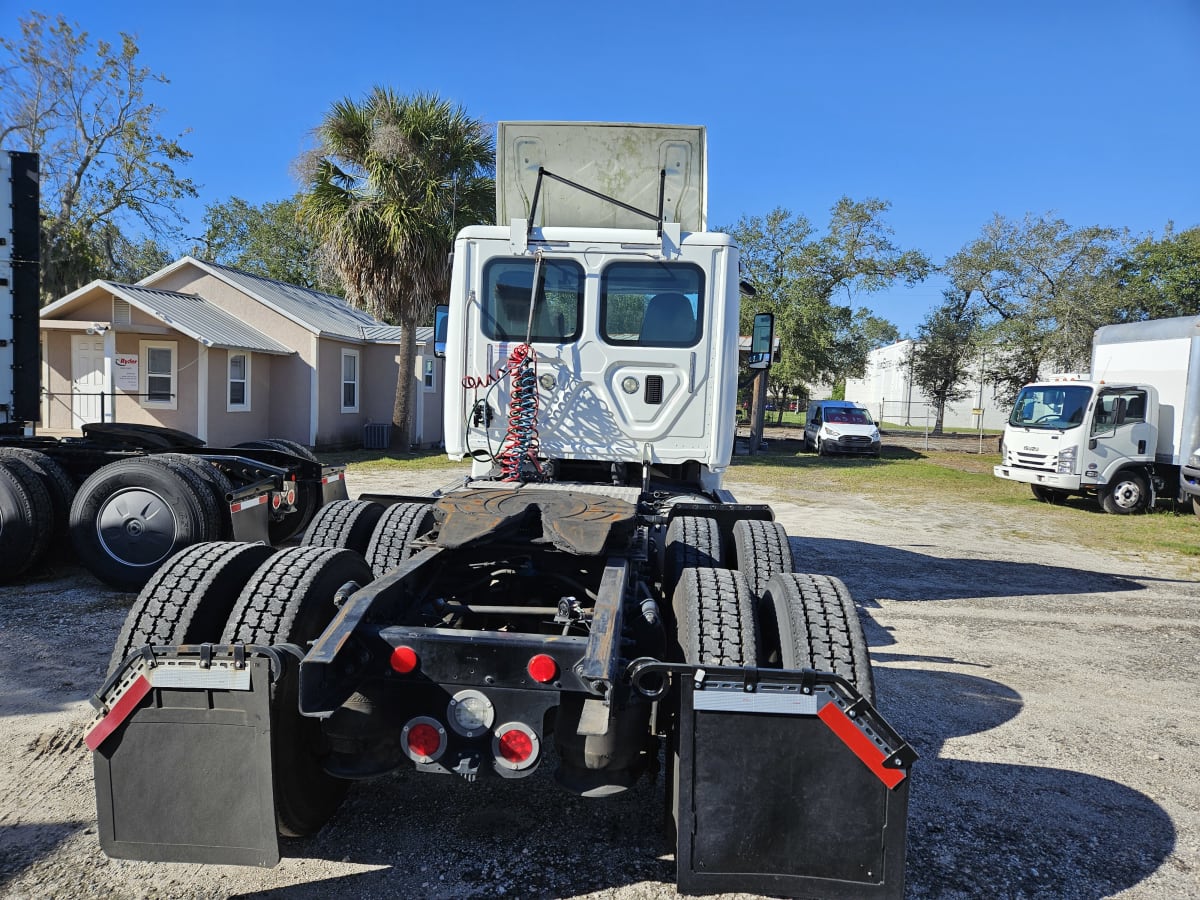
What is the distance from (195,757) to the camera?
2.53m

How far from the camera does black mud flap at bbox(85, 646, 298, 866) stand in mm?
2516

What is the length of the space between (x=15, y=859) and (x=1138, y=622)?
778 centimetres

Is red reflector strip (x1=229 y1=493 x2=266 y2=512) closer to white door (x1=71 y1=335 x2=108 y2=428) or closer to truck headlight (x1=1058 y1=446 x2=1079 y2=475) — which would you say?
truck headlight (x1=1058 y1=446 x2=1079 y2=475)

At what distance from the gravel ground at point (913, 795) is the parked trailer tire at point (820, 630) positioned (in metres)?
0.82

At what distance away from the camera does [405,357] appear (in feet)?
66.2

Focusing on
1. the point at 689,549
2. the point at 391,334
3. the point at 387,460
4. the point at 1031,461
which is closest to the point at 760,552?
the point at 689,549

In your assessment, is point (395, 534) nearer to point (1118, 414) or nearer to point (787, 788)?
point (787, 788)

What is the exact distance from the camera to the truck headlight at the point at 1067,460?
46.9 feet

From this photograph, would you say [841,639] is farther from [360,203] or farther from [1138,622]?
[360,203]

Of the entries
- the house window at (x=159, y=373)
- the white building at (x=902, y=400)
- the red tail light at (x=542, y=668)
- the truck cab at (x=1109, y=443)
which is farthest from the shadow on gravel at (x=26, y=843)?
the white building at (x=902, y=400)

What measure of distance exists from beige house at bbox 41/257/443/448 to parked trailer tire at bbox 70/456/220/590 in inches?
411

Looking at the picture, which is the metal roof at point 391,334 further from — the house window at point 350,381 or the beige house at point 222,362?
the house window at point 350,381

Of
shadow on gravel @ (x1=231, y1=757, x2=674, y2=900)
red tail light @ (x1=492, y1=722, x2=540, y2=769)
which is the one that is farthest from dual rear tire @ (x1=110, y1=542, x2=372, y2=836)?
red tail light @ (x1=492, y1=722, x2=540, y2=769)

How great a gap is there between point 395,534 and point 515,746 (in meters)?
2.33
